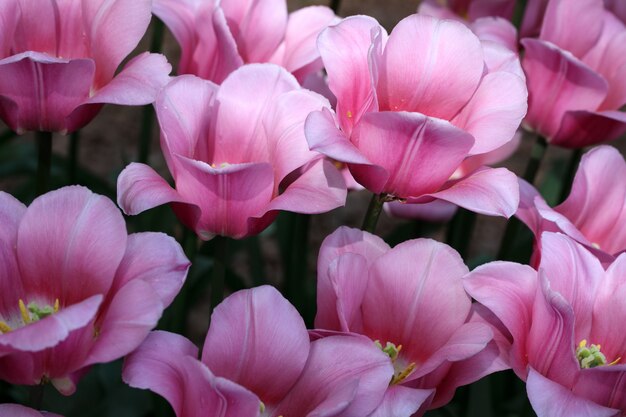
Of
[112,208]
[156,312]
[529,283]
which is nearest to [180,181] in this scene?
[112,208]

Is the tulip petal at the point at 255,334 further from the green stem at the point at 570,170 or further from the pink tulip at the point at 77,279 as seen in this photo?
the green stem at the point at 570,170

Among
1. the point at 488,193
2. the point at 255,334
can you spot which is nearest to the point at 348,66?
the point at 488,193

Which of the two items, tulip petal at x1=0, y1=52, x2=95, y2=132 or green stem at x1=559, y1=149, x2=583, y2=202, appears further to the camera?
green stem at x1=559, y1=149, x2=583, y2=202

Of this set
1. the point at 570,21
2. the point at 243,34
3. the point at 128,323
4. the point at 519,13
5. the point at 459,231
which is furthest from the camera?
the point at 459,231

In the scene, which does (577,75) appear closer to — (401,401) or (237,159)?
(237,159)

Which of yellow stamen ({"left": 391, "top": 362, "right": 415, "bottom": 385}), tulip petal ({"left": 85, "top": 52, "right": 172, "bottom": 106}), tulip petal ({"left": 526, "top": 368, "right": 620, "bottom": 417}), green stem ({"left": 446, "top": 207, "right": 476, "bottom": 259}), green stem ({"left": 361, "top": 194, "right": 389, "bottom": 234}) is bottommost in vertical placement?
green stem ({"left": 446, "top": 207, "right": 476, "bottom": 259})

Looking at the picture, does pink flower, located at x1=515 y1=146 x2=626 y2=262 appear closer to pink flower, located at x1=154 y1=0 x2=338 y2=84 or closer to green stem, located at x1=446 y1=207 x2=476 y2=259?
pink flower, located at x1=154 y1=0 x2=338 y2=84

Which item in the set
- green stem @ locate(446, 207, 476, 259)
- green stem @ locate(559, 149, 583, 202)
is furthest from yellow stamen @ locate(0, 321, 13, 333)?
green stem @ locate(559, 149, 583, 202)
